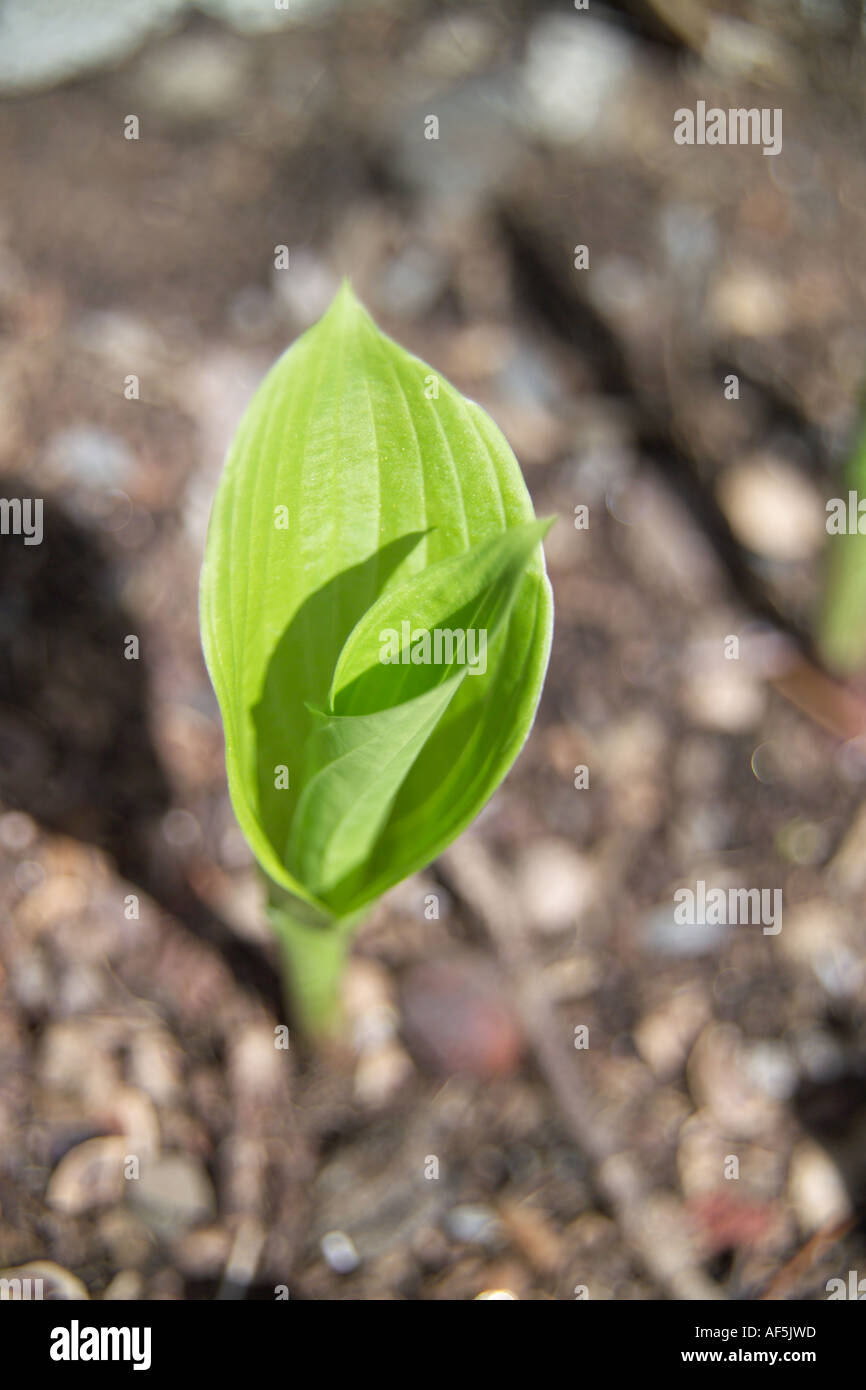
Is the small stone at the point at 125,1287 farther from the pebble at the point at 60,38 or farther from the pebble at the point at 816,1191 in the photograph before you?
the pebble at the point at 60,38

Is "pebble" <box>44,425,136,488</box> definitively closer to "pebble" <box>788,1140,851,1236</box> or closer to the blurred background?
the blurred background

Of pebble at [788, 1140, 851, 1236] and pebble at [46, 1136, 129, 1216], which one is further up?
pebble at [46, 1136, 129, 1216]

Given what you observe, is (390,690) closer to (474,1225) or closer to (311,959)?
(311,959)

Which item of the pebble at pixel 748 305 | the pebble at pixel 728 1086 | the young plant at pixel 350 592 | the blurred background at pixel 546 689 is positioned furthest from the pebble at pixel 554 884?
the pebble at pixel 748 305

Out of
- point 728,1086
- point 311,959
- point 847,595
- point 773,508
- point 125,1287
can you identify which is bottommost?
point 125,1287

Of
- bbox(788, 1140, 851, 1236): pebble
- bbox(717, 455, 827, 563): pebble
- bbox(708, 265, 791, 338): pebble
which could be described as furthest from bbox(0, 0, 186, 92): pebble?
bbox(788, 1140, 851, 1236): pebble

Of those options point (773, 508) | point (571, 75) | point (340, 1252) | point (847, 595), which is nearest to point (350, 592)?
point (340, 1252)

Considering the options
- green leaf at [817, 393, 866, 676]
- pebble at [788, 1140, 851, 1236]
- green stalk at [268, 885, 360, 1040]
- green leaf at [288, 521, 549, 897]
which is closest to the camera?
green leaf at [288, 521, 549, 897]
